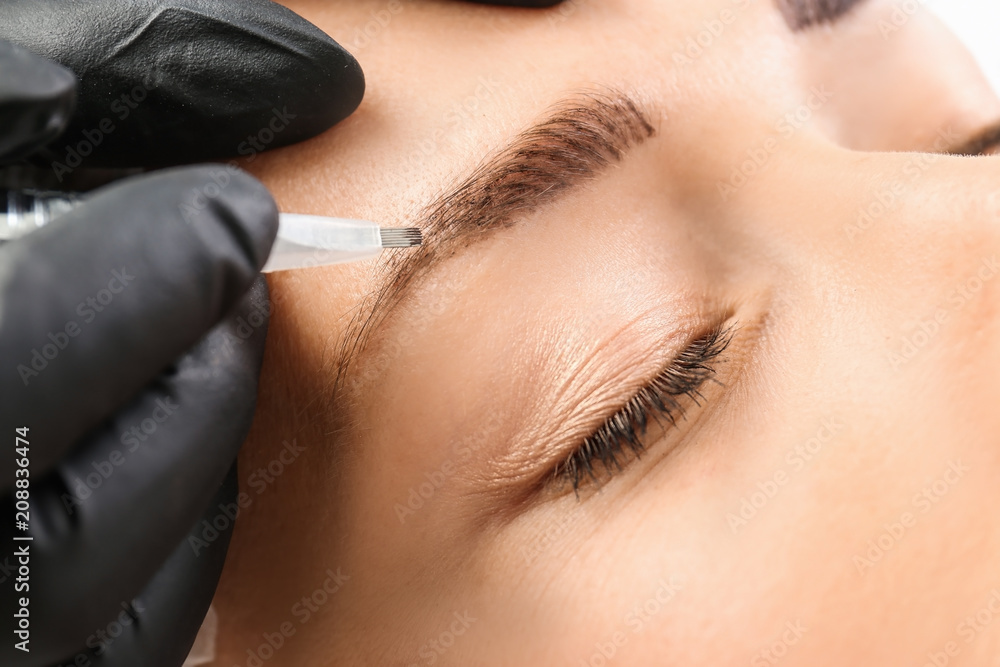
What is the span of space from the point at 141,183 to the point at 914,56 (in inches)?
34.2

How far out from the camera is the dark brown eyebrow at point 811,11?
73 centimetres

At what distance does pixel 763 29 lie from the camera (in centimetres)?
71

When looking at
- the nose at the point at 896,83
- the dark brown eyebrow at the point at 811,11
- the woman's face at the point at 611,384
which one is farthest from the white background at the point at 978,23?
the woman's face at the point at 611,384

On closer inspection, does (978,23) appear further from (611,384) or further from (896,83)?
(611,384)

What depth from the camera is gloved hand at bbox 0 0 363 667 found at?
39 centimetres

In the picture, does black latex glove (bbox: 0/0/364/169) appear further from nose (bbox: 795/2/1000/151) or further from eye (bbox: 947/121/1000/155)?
eye (bbox: 947/121/1000/155)

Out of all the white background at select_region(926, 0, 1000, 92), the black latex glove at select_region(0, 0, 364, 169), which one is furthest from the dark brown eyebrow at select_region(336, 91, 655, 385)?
the white background at select_region(926, 0, 1000, 92)

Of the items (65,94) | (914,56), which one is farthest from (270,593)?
(914,56)

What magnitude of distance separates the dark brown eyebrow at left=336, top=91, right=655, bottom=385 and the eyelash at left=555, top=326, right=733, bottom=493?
0.58ft

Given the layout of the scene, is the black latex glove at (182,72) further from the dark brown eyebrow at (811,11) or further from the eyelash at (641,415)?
the dark brown eyebrow at (811,11)

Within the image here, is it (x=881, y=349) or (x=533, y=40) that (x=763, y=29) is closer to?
(x=533, y=40)

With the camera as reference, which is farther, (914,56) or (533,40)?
(914,56)

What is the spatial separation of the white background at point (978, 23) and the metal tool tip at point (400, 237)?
1.65m

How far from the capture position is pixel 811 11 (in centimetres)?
74
